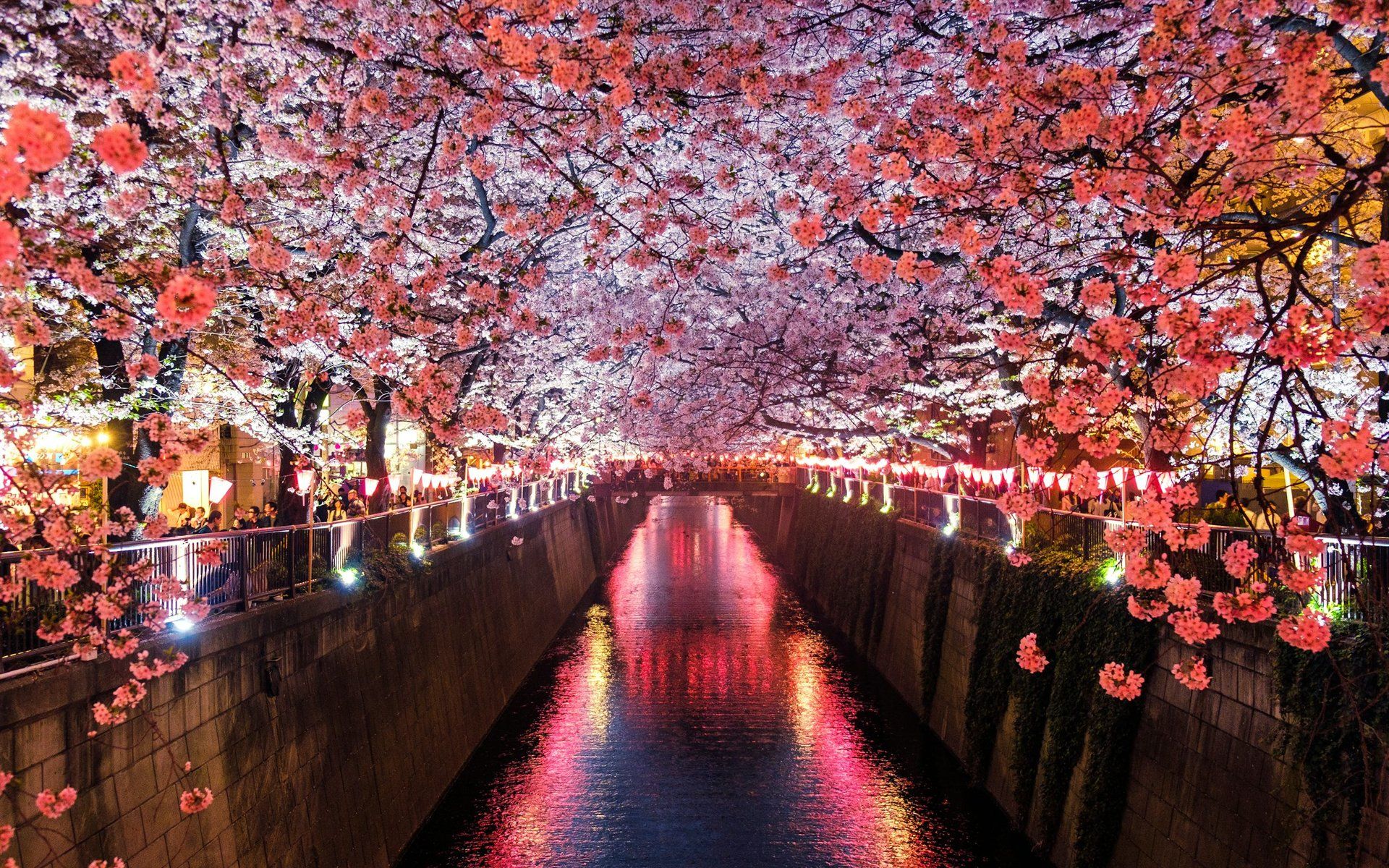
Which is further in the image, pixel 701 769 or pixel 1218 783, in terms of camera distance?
pixel 701 769

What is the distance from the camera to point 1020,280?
5.57m

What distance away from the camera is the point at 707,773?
56.6ft

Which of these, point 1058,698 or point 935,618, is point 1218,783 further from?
point 935,618

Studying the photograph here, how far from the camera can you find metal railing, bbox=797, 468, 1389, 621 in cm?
579

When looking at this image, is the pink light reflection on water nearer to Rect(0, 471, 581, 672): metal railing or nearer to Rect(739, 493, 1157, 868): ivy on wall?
Rect(739, 493, 1157, 868): ivy on wall

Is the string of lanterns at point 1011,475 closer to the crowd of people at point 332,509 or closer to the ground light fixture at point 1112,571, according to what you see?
the ground light fixture at point 1112,571

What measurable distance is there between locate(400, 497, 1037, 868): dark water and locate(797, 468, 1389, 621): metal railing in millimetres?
4282

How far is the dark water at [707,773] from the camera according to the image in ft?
45.9

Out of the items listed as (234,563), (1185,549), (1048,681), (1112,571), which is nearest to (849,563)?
(1048,681)

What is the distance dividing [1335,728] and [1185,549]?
203 centimetres

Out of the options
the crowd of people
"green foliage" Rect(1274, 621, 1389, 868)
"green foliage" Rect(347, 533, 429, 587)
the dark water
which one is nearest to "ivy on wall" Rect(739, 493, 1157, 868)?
the dark water

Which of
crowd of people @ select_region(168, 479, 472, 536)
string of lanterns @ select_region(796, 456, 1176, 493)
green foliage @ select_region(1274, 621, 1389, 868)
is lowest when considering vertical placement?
green foliage @ select_region(1274, 621, 1389, 868)

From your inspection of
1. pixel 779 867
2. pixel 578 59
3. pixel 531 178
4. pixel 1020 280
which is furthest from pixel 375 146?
pixel 779 867

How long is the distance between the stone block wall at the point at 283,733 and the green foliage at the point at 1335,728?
7.38m
